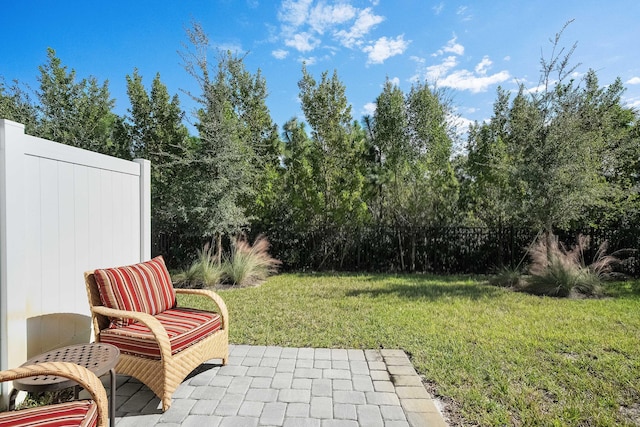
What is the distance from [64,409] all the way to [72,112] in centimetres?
1181

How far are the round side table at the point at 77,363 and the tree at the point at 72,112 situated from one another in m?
9.69

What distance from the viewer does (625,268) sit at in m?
8.16

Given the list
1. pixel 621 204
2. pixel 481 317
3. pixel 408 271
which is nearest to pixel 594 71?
pixel 621 204

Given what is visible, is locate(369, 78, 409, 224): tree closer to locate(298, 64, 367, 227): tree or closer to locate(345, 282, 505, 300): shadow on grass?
locate(298, 64, 367, 227): tree

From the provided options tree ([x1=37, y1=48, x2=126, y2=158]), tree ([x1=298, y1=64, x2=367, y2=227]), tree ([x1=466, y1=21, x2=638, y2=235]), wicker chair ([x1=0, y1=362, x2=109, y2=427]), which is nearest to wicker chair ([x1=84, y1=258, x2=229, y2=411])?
wicker chair ([x1=0, y1=362, x2=109, y2=427])

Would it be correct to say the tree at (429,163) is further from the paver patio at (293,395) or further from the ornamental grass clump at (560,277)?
the paver patio at (293,395)

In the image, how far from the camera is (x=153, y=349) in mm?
2352

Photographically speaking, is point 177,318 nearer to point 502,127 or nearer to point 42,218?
point 42,218

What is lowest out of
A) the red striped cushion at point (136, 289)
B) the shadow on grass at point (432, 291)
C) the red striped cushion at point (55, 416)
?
the shadow on grass at point (432, 291)

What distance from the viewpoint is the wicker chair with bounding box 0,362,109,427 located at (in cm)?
140

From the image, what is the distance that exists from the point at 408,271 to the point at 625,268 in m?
5.28

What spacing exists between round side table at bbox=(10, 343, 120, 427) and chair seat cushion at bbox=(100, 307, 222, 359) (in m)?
0.28

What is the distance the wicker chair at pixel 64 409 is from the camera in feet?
4.58

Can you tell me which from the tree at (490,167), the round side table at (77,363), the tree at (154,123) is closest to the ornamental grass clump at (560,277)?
the tree at (490,167)
